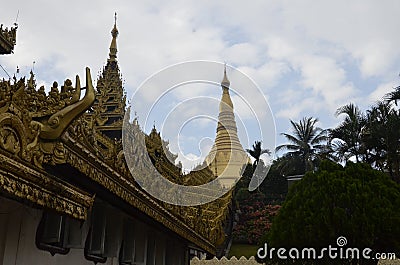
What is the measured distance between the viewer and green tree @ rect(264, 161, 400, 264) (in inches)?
336

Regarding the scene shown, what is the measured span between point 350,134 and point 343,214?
55.6ft

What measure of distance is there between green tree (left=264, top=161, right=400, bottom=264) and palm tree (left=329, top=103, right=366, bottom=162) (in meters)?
15.1

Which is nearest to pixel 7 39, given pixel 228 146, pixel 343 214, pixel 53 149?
pixel 53 149

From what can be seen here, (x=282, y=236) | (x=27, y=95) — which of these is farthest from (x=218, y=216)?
(x=27, y=95)

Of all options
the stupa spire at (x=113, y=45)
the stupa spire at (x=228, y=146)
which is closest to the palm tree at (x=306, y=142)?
the stupa spire at (x=228, y=146)

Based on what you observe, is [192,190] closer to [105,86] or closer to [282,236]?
[282,236]

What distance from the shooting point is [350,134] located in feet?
81.1

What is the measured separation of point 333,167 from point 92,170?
24.0ft

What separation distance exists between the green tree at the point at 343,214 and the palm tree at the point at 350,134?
49.6ft

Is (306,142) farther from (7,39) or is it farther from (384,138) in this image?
(7,39)

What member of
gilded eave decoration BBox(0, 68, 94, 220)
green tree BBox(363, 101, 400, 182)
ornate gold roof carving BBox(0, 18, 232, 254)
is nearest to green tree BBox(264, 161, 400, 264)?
ornate gold roof carving BBox(0, 18, 232, 254)

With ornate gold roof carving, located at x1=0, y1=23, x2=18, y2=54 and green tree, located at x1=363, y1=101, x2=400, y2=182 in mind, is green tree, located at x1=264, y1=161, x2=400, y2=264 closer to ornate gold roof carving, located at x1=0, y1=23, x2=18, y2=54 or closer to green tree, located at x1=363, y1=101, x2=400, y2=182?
ornate gold roof carving, located at x1=0, y1=23, x2=18, y2=54

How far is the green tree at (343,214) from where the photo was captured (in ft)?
28.0

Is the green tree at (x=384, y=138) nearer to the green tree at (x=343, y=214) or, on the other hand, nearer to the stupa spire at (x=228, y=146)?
the stupa spire at (x=228, y=146)
